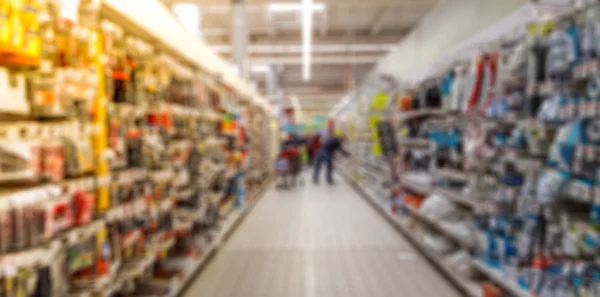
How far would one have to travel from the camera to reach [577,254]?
2521 millimetres

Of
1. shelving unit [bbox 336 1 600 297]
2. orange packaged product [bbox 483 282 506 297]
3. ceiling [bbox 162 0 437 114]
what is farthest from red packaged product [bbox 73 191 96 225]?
ceiling [bbox 162 0 437 114]

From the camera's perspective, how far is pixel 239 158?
751cm

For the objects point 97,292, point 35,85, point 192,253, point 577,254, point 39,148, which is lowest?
point 192,253

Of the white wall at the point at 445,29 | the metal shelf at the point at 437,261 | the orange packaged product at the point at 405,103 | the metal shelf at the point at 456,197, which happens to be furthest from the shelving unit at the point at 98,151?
the orange packaged product at the point at 405,103

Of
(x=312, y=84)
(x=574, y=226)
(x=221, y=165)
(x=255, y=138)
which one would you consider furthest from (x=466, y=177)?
(x=312, y=84)

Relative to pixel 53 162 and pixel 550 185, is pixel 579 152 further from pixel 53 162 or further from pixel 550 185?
pixel 53 162

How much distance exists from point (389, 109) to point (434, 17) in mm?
2304

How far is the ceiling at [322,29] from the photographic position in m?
10.5

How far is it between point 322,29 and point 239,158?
632cm

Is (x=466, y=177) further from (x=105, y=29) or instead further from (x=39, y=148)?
(x=39, y=148)

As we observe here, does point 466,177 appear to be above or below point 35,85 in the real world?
below

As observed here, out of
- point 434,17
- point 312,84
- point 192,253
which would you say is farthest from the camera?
point 312,84

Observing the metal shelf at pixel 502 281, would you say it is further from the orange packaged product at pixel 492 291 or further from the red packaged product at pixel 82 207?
the red packaged product at pixel 82 207

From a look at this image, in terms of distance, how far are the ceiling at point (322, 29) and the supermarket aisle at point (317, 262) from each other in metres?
5.08
